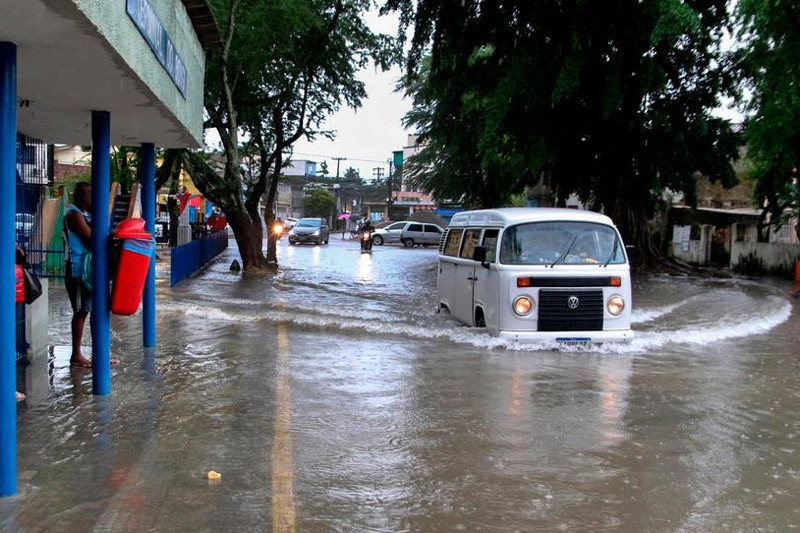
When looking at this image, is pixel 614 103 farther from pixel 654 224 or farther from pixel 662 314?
pixel 654 224

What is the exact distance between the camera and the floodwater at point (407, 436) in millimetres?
4277

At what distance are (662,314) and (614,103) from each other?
7.19 metres

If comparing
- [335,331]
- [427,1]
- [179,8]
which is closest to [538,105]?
[427,1]

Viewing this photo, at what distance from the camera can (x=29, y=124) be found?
7.09m

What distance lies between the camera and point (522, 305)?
9.49m

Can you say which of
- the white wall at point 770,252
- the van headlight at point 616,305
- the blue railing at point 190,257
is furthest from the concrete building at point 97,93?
the white wall at point 770,252

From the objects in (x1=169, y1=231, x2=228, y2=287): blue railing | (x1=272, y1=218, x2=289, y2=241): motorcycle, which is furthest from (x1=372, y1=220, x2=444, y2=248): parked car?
(x1=169, y1=231, x2=228, y2=287): blue railing

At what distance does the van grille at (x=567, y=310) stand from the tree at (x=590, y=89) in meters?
9.90

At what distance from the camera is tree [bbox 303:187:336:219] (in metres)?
91.9

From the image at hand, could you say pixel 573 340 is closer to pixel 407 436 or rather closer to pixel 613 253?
pixel 613 253

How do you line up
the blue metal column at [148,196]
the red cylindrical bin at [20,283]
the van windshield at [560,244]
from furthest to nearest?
the van windshield at [560,244]
the blue metal column at [148,196]
the red cylindrical bin at [20,283]

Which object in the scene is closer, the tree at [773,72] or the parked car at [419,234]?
the tree at [773,72]

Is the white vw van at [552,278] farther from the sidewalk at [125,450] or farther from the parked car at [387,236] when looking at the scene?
the parked car at [387,236]

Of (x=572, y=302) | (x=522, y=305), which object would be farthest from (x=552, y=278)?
(x=522, y=305)
